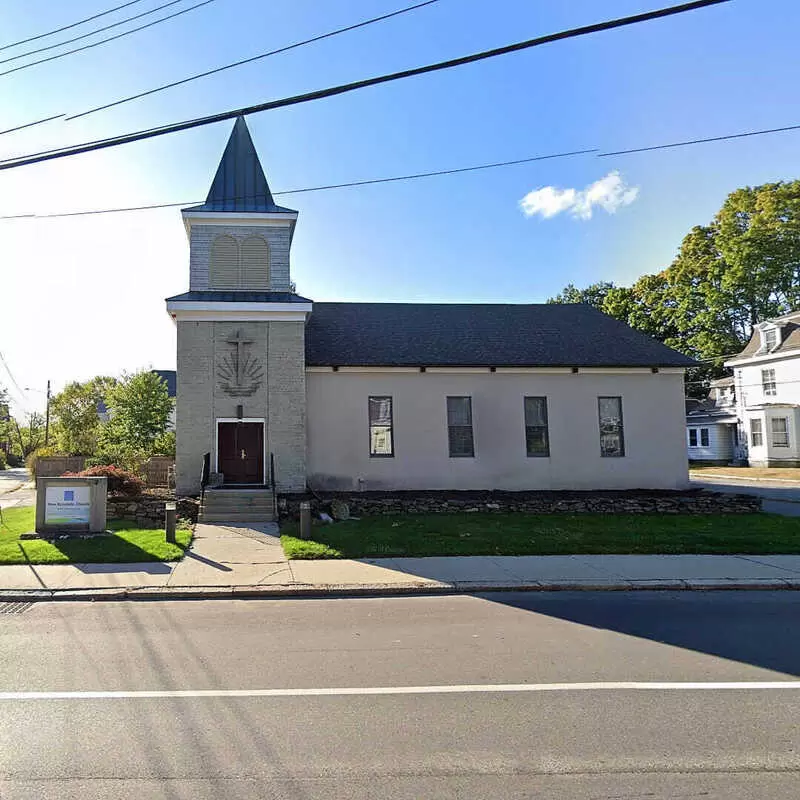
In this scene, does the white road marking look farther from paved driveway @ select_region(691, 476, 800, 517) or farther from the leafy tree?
the leafy tree

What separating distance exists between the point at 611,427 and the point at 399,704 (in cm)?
1772

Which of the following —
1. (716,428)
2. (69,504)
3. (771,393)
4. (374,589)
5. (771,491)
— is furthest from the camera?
(716,428)

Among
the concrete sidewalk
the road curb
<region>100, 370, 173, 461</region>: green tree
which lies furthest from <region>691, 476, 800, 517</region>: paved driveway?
<region>100, 370, 173, 461</region>: green tree

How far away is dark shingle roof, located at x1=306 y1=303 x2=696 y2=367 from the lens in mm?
20547

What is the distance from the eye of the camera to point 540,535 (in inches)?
530

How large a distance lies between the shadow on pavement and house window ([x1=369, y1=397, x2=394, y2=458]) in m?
11.0

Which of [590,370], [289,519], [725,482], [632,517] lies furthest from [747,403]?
[289,519]

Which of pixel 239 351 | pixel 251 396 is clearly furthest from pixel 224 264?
pixel 251 396

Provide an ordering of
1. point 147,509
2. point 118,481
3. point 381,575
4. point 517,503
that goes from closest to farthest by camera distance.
A: point 381,575
point 147,509
point 118,481
point 517,503

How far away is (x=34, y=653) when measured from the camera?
6258 mm

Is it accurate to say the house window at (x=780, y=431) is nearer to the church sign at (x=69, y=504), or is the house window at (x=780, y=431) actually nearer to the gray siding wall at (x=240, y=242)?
the gray siding wall at (x=240, y=242)

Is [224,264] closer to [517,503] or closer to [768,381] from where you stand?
[517,503]

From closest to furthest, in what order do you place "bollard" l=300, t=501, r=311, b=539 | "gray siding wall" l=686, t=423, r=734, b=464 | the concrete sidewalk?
the concrete sidewalk < "bollard" l=300, t=501, r=311, b=539 < "gray siding wall" l=686, t=423, r=734, b=464

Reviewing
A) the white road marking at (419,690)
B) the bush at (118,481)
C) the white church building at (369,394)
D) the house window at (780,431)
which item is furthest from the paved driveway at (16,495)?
the house window at (780,431)
